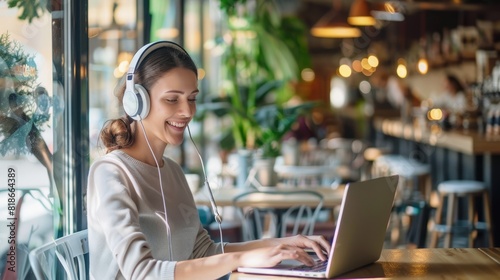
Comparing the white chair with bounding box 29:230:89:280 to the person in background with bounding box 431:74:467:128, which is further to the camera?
the person in background with bounding box 431:74:467:128

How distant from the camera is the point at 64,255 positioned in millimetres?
2680

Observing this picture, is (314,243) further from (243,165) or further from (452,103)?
(452,103)

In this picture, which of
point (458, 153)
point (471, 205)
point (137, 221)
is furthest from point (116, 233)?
point (458, 153)

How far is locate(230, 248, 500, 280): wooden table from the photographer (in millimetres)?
2354

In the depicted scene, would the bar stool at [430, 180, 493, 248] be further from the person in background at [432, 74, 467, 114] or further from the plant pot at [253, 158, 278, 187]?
the person in background at [432, 74, 467, 114]

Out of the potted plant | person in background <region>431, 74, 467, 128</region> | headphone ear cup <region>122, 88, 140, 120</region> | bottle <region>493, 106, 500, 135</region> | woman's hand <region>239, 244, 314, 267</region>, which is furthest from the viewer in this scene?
person in background <region>431, 74, 467, 128</region>

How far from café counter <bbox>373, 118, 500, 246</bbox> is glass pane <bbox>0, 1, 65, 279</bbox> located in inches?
187

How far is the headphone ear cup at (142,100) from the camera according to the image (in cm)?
250

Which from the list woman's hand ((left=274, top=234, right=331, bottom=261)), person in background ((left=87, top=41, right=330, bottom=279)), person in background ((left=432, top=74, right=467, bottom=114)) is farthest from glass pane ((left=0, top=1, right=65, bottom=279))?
person in background ((left=432, top=74, right=467, bottom=114))

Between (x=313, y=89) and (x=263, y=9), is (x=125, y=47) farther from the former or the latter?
(x=313, y=89)

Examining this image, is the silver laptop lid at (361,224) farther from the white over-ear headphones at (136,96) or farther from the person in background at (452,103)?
the person in background at (452,103)

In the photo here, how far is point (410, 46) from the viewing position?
16.8 m

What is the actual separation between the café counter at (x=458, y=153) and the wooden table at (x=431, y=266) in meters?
4.34

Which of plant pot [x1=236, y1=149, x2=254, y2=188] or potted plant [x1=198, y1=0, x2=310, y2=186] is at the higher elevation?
potted plant [x1=198, y1=0, x2=310, y2=186]
